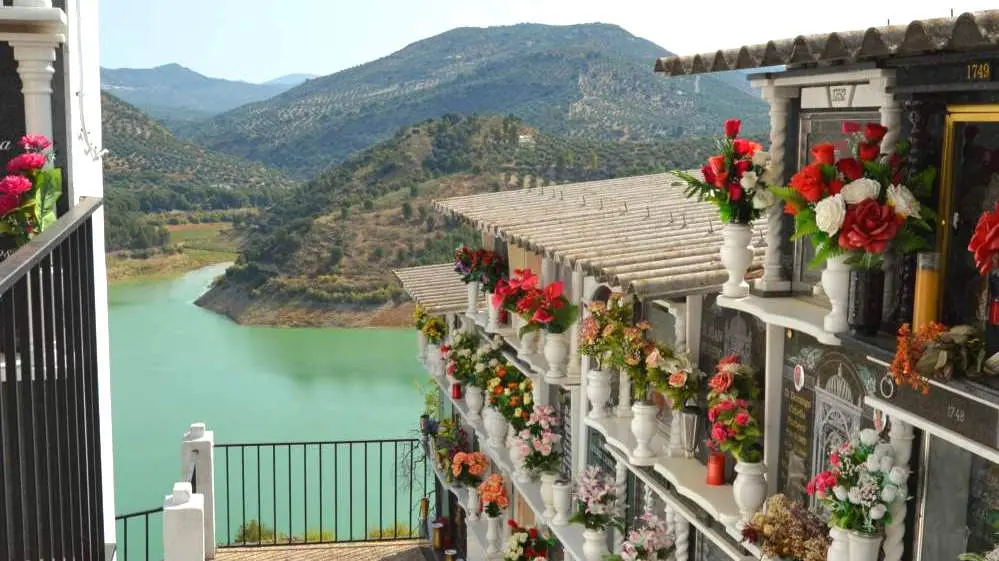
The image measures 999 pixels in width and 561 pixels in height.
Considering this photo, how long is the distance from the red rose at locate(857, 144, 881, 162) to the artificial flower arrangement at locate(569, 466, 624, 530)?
4951 millimetres

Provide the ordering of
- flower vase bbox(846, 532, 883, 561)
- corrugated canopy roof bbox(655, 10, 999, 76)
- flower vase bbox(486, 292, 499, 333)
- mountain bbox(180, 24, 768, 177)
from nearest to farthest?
corrugated canopy roof bbox(655, 10, 999, 76) < flower vase bbox(846, 532, 883, 561) < flower vase bbox(486, 292, 499, 333) < mountain bbox(180, 24, 768, 177)

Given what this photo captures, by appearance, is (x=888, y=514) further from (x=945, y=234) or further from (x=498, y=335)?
(x=498, y=335)

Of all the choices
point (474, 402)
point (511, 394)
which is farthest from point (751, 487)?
point (474, 402)

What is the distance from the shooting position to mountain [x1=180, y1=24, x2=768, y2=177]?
69875 mm

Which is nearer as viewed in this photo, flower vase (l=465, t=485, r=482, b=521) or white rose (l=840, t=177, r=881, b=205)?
white rose (l=840, t=177, r=881, b=205)

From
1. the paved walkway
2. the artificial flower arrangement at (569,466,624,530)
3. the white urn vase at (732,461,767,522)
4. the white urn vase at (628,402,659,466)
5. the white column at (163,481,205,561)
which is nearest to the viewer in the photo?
the white urn vase at (732,461,767,522)

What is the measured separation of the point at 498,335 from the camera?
12.5 metres

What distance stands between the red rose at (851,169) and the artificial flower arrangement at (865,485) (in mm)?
1084

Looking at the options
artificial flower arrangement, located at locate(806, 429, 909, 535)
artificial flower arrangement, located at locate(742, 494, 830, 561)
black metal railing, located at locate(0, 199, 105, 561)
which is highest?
black metal railing, located at locate(0, 199, 105, 561)

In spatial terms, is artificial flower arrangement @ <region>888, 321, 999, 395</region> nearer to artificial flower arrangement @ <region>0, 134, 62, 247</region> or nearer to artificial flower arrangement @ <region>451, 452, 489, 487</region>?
artificial flower arrangement @ <region>0, 134, 62, 247</region>

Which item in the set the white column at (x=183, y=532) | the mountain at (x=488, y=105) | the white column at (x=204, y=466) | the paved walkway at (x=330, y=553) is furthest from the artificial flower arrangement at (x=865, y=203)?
the mountain at (x=488, y=105)

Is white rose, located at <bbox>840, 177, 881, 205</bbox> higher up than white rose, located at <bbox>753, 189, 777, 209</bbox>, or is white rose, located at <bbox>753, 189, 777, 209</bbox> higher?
white rose, located at <bbox>840, 177, 881, 205</bbox>

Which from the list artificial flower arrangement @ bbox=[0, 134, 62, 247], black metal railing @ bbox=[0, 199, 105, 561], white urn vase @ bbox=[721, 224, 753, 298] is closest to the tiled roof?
artificial flower arrangement @ bbox=[0, 134, 62, 247]

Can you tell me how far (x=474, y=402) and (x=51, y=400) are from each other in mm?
9984
